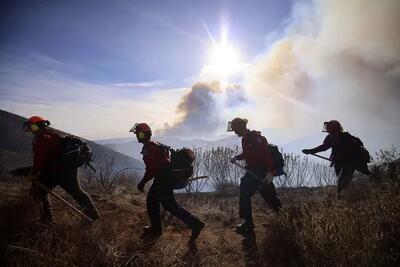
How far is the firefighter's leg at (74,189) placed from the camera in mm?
5859

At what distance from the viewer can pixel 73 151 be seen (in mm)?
5922

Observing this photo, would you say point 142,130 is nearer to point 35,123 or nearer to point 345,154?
point 35,123

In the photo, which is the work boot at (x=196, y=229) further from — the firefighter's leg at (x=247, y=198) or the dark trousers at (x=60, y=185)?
the dark trousers at (x=60, y=185)

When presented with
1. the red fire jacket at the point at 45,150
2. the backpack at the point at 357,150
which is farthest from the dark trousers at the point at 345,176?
the red fire jacket at the point at 45,150

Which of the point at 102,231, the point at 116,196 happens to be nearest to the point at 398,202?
the point at 102,231

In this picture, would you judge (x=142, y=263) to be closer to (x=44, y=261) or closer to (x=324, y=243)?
(x=44, y=261)

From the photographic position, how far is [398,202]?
13.0 ft

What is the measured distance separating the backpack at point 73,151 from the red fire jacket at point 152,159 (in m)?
1.19

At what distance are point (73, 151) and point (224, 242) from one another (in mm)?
2961

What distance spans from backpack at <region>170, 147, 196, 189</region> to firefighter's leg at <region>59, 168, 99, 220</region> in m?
1.46

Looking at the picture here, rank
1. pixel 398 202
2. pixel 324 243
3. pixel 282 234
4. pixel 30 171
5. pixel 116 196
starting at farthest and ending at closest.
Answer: pixel 116 196, pixel 30 171, pixel 282 234, pixel 398 202, pixel 324 243

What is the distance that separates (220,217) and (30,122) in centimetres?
452

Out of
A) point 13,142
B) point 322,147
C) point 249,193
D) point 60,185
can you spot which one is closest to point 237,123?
point 249,193

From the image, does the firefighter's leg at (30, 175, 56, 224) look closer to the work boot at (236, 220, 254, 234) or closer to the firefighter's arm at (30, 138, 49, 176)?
the firefighter's arm at (30, 138, 49, 176)
